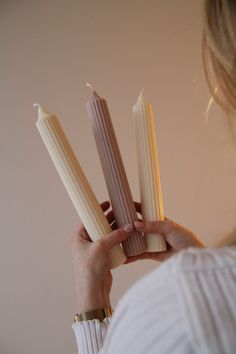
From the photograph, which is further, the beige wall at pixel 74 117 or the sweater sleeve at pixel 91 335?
the beige wall at pixel 74 117

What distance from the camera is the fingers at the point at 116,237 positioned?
1.65 feet

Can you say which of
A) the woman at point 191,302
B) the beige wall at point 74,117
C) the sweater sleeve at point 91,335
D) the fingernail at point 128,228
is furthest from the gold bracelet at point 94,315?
the beige wall at point 74,117

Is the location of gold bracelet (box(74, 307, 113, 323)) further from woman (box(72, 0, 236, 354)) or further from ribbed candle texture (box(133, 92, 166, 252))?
woman (box(72, 0, 236, 354))

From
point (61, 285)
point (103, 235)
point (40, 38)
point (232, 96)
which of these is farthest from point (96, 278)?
point (40, 38)

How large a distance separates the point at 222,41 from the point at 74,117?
25.6 inches

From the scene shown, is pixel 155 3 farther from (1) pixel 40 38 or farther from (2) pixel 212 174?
(2) pixel 212 174

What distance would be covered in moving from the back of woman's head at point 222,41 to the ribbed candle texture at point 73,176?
0.71 feet

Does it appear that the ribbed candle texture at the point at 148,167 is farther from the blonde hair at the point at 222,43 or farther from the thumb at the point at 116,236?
the blonde hair at the point at 222,43

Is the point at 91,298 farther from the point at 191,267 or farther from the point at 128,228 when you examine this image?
the point at 191,267

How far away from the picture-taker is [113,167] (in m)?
0.52

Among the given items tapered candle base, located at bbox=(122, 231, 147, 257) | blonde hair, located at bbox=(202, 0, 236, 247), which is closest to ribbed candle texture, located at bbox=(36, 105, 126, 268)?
tapered candle base, located at bbox=(122, 231, 147, 257)

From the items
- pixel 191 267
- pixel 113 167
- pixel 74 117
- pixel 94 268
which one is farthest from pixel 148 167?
pixel 74 117

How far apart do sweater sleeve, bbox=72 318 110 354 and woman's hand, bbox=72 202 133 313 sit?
0.08ft

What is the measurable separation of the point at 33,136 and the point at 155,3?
43cm
